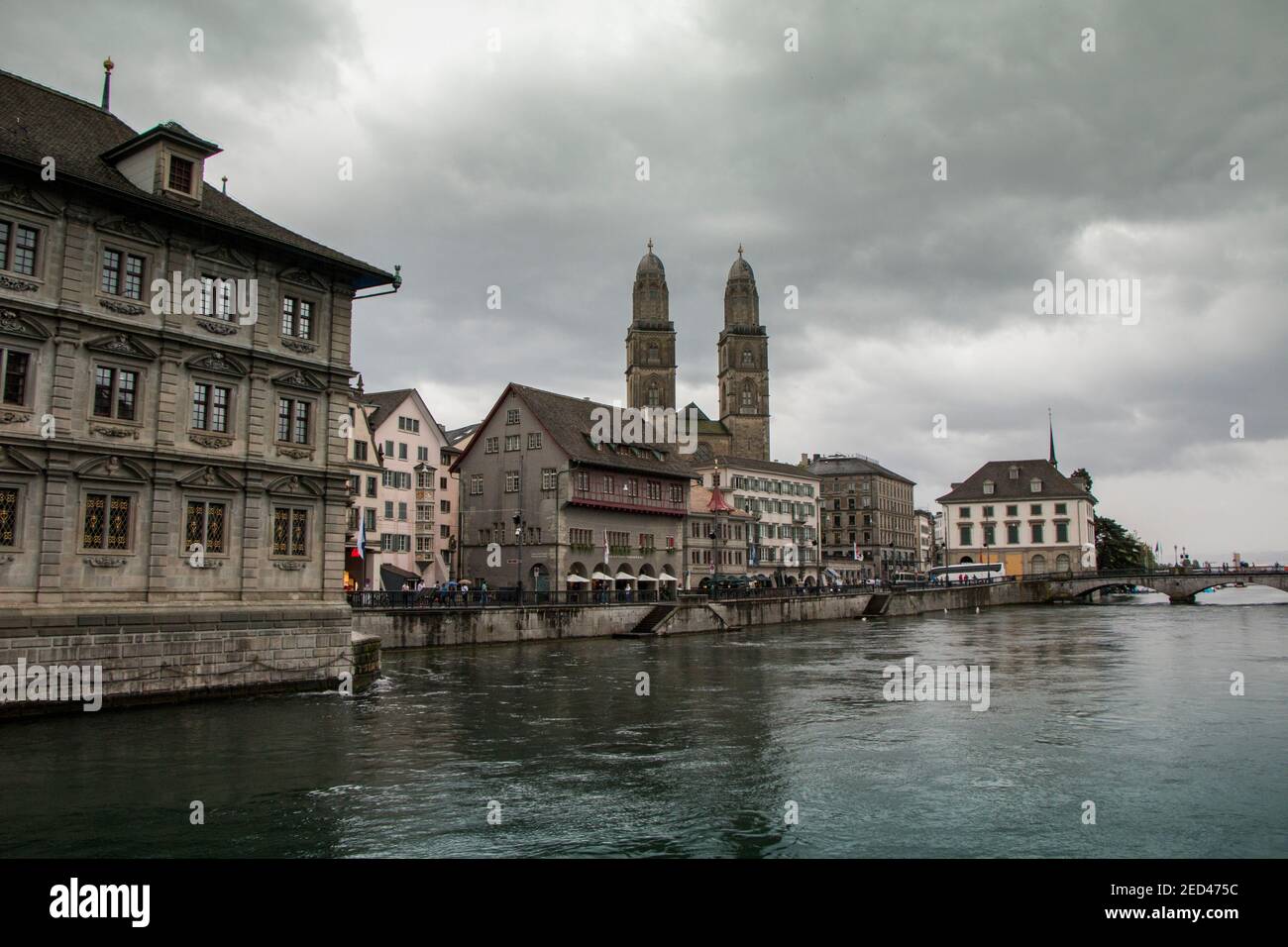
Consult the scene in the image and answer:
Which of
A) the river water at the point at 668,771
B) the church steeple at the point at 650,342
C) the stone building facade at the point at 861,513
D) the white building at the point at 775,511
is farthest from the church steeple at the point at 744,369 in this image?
the river water at the point at 668,771

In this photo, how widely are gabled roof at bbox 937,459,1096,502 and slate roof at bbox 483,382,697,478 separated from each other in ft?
189

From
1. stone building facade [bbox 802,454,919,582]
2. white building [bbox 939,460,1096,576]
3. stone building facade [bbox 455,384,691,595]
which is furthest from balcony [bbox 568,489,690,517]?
stone building facade [bbox 802,454,919,582]

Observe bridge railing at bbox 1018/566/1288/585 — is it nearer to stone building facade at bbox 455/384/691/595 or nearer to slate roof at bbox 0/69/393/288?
stone building facade at bbox 455/384/691/595

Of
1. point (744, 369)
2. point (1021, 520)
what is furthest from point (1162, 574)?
point (744, 369)

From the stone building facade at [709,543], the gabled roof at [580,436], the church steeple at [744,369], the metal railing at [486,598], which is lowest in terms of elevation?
the metal railing at [486,598]

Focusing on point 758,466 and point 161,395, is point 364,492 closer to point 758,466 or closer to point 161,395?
point 161,395

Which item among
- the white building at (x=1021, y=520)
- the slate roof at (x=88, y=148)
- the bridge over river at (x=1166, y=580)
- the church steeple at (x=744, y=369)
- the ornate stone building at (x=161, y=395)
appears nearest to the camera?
the ornate stone building at (x=161, y=395)

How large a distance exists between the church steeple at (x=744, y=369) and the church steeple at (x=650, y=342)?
7756 mm

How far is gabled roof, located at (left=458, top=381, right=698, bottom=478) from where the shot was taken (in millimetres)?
69062

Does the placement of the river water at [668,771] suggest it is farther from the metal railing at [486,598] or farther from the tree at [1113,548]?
the tree at [1113,548]

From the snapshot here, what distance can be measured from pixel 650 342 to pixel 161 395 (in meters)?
113

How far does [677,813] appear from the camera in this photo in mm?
15148

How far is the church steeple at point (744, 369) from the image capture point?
5340 inches

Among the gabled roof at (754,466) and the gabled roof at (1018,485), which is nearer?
the gabled roof at (754,466)
